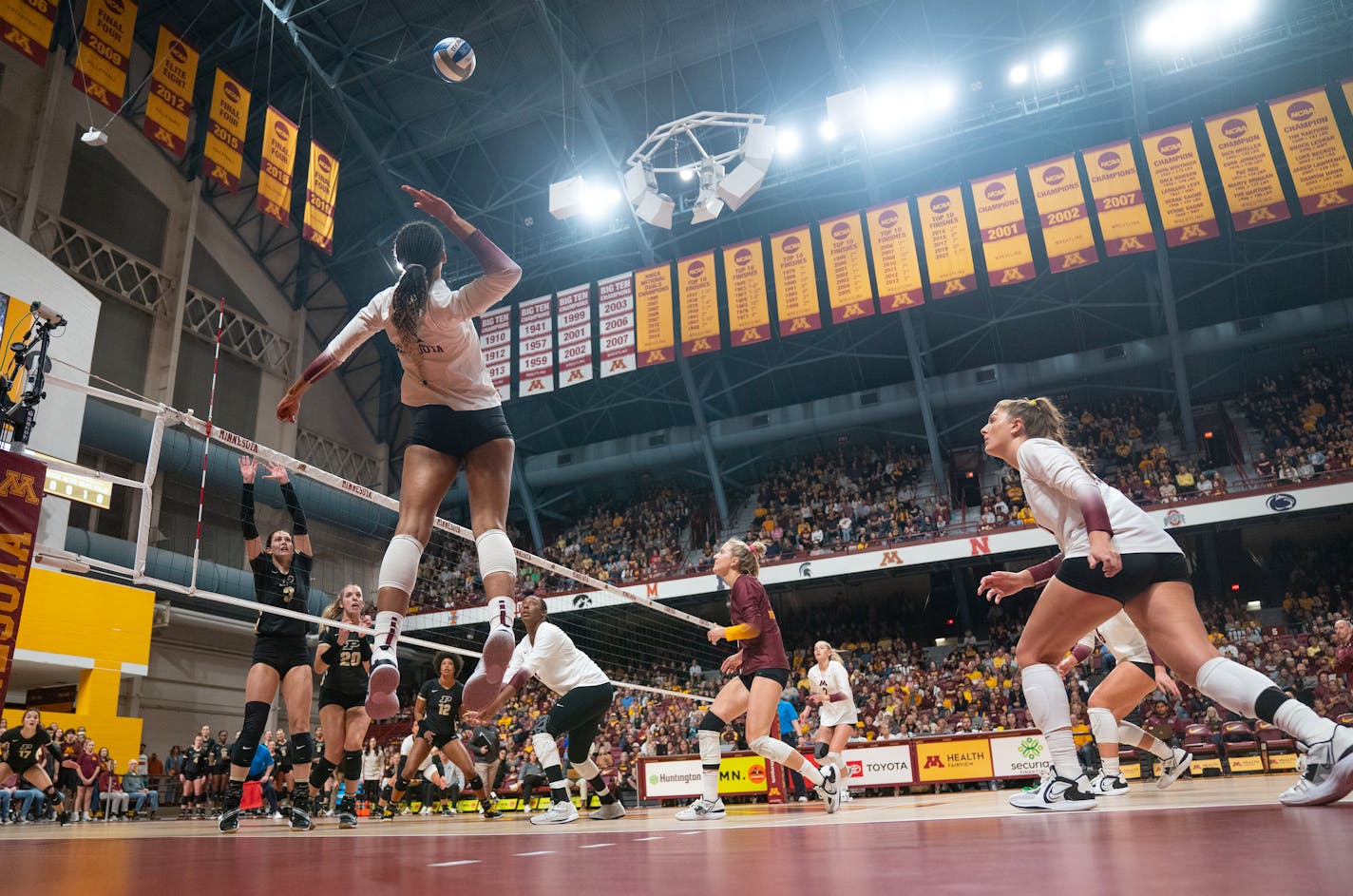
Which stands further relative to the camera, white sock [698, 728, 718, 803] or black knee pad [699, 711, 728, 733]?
white sock [698, 728, 718, 803]

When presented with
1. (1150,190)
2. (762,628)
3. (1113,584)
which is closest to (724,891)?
(1113,584)

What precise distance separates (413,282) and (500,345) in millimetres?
21340

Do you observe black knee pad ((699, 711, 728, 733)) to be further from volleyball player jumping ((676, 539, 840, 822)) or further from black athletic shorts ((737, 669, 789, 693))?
black athletic shorts ((737, 669, 789, 693))

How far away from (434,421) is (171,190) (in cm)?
2466

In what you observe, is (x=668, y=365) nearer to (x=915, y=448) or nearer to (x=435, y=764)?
(x=915, y=448)

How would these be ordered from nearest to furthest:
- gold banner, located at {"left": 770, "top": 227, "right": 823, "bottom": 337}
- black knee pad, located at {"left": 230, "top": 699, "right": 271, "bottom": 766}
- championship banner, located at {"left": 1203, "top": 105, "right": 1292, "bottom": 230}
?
black knee pad, located at {"left": 230, "top": 699, "right": 271, "bottom": 766} → championship banner, located at {"left": 1203, "top": 105, "right": 1292, "bottom": 230} → gold banner, located at {"left": 770, "top": 227, "right": 823, "bottom": 337}

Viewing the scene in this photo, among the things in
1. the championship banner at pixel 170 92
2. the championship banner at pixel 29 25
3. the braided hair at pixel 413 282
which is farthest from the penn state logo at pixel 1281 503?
the championship banner at pixel 29 25

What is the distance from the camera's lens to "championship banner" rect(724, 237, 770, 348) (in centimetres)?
2208

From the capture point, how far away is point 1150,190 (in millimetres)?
20031

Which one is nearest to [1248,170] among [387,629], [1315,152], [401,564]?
[1315,152]

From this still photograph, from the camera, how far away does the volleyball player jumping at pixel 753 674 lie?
6.68m

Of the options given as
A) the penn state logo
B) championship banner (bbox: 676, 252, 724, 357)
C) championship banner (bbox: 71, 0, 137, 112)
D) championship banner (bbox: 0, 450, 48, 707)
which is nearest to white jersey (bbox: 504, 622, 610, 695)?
championship banner (bbox: 0, 450, 48, 707)

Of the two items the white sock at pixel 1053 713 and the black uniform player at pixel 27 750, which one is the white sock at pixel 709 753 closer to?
the white sock at pixel 1053 713

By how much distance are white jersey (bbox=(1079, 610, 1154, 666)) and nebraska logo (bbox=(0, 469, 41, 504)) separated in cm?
687
